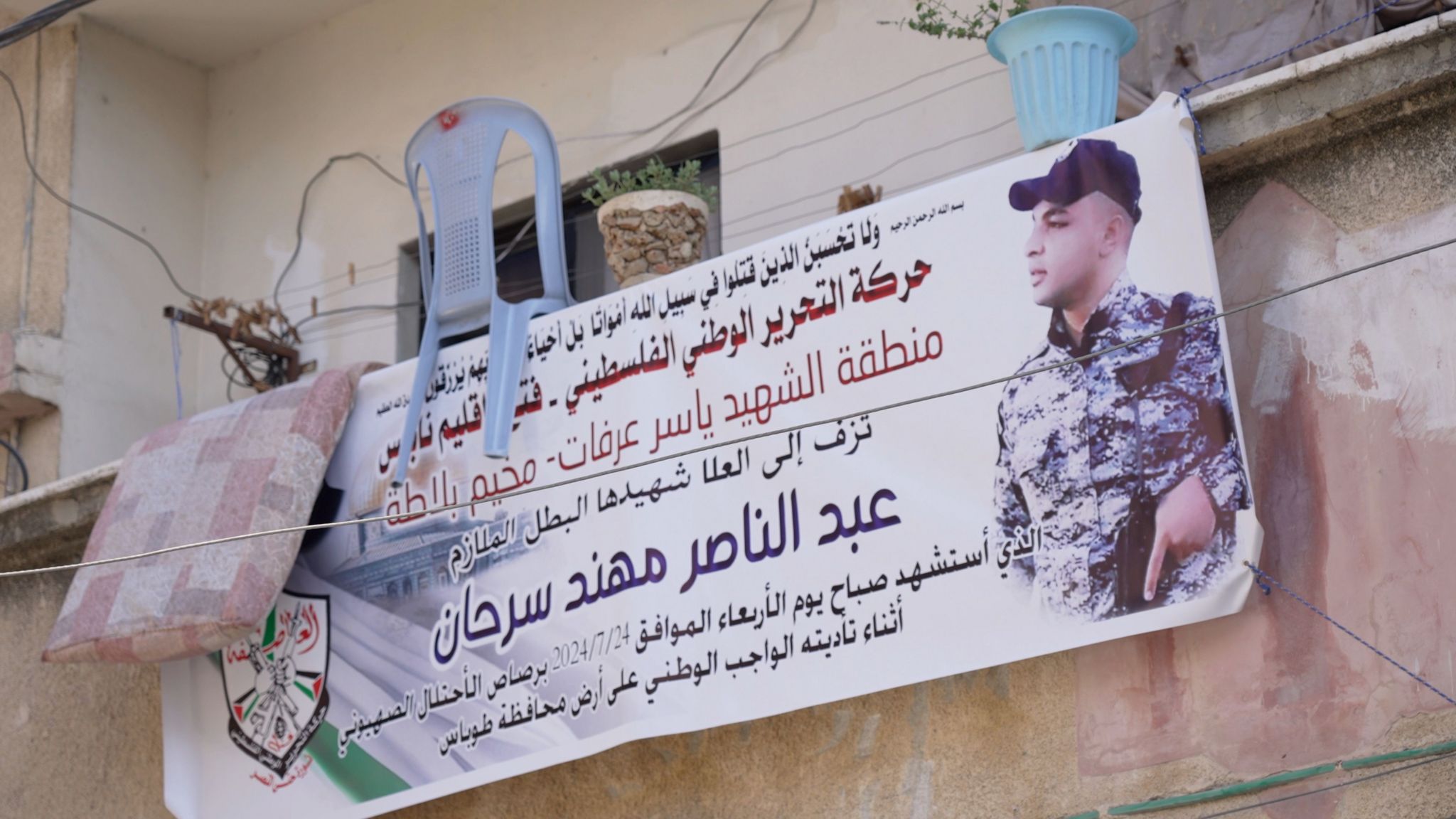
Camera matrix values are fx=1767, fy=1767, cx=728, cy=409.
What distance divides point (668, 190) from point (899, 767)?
1.92m

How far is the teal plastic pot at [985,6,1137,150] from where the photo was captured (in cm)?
421

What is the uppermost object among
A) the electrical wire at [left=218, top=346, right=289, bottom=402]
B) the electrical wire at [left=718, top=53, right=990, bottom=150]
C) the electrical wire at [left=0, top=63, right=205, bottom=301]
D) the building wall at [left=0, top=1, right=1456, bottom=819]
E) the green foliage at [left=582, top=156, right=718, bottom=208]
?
the electrical wire at [left=0, top=63, right=205, bottom=301]

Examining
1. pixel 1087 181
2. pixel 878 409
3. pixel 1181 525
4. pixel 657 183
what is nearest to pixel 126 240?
pixel 657 183

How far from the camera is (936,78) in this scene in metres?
5.46

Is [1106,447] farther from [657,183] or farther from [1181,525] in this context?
[657,183]

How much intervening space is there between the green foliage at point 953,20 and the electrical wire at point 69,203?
3.24 metres

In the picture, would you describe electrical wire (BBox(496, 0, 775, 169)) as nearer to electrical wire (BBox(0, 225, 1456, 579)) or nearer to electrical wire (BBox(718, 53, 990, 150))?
electrical wire (BBox(718, 53, 990, 150))

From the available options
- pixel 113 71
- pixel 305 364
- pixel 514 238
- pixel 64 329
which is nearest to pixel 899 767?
pixel 514 238

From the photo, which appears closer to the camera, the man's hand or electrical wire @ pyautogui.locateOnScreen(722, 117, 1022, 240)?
the man's hand

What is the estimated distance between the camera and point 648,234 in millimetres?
5180

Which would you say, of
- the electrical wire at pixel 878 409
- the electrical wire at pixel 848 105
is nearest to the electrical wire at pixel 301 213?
the electrical wire at pixel 848 105

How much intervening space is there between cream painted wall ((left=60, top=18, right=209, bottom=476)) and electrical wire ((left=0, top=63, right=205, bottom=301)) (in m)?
0.03

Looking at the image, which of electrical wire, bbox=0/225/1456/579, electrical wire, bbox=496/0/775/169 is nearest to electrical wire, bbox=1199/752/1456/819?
electrical wire, bbox=0/225/1456/579

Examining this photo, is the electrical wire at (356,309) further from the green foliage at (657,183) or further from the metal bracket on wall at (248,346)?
the green foliage at (657,183)
